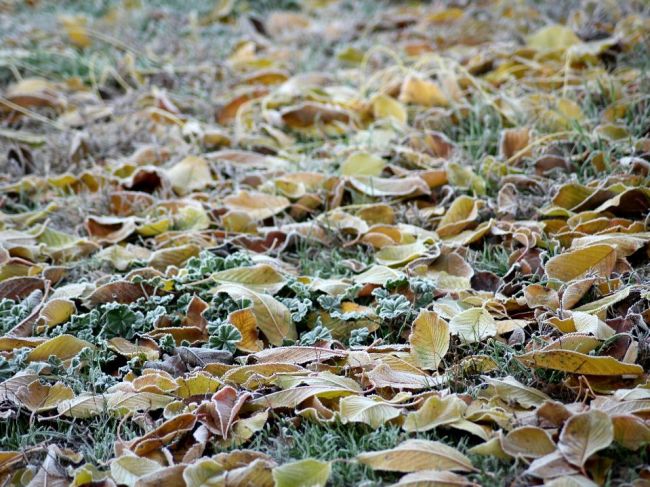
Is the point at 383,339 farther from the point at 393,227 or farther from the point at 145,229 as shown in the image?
the point at 145,229

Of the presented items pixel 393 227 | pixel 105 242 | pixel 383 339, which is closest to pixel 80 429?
pixel 383 339

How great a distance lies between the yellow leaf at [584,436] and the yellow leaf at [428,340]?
1.25ft

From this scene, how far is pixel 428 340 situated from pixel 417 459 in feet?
1.33

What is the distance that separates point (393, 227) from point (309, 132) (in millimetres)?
1018

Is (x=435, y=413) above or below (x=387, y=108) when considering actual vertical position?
below

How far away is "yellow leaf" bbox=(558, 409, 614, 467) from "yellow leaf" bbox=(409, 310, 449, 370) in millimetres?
380

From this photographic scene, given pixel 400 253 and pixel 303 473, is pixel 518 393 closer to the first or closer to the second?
pixel 303 473

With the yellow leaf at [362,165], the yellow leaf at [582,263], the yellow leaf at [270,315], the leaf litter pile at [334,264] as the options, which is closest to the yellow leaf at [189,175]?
the leaf litter pile at [334,264]

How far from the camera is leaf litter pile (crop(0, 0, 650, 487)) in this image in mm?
1486

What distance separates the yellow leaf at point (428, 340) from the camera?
172 centimetres

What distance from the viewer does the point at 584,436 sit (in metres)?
1.37

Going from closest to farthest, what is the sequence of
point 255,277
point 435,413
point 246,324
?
1. point 435,413
2. point 246,324
3. point 255,277

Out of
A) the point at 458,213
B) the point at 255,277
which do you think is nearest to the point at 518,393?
the point at 255,277

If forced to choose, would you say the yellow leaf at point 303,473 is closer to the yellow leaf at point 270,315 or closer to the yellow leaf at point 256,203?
the yellow leaf at point 270,315
